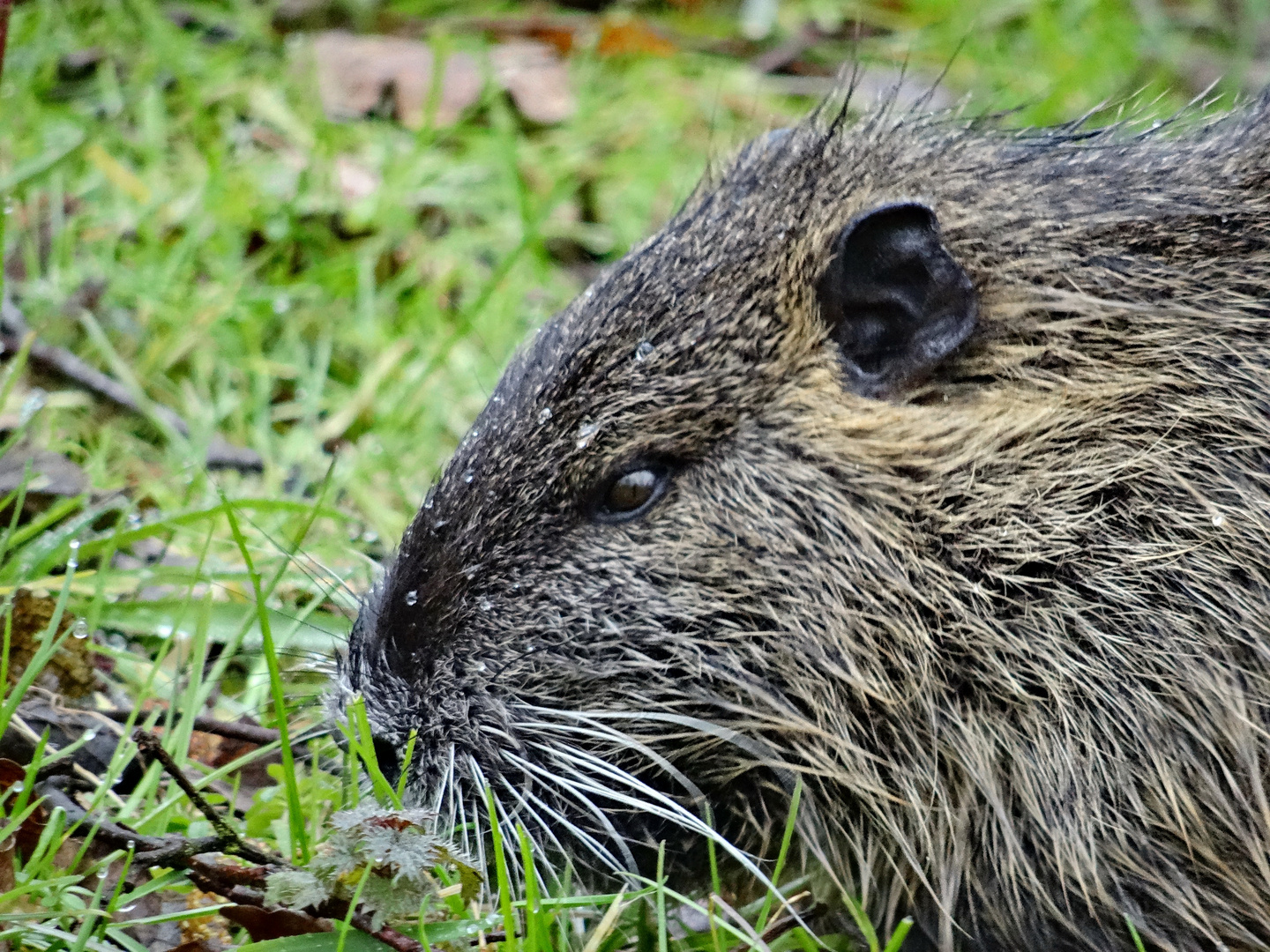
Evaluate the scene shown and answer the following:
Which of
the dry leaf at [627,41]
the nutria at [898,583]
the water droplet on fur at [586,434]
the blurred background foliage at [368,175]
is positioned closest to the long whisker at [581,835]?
the nutria at [898,583]

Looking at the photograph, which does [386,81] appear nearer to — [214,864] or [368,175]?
[368,175]

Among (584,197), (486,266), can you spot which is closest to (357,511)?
(486,266)

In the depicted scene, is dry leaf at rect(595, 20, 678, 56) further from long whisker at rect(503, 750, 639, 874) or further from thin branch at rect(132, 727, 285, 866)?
thin branch at rect(132, 727, 285, 866)

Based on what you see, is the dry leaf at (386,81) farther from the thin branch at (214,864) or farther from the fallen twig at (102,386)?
the thin branch at (214,864)

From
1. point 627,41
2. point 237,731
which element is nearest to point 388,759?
point 237,731

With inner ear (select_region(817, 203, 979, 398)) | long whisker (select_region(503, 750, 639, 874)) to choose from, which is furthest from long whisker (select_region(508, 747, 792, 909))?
inner ear (select_region(817, 203, 979, 398))

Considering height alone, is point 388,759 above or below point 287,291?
below

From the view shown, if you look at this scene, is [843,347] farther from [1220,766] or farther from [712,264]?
[1220,766]
